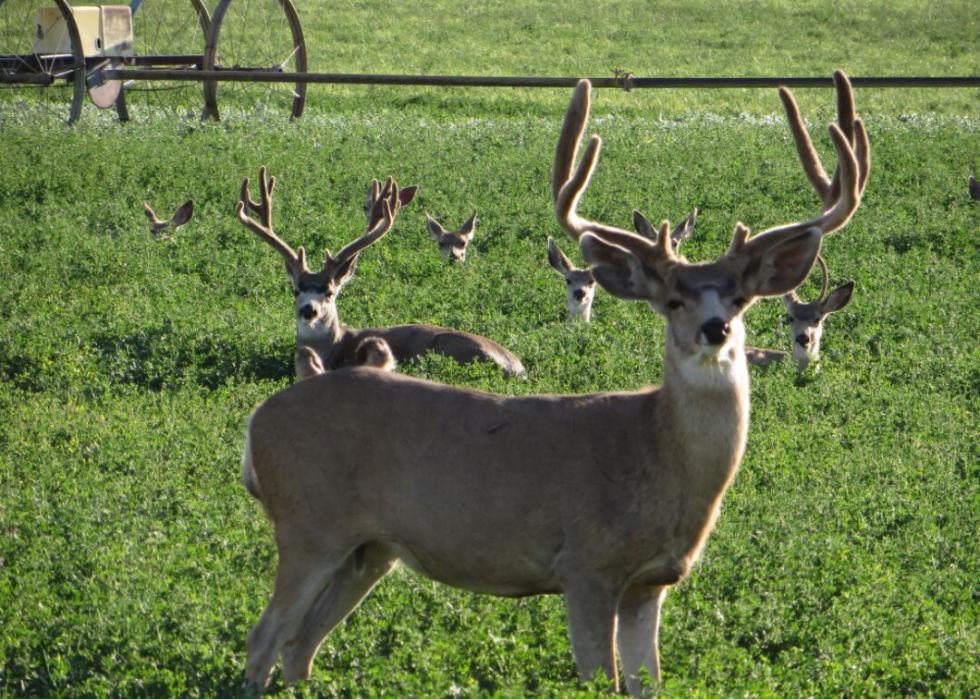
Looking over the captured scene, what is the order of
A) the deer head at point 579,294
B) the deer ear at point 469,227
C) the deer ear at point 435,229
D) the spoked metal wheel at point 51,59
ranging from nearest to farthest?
the deer head at point 579,294, the deer ear at point 435,229, the deer ear at point 469,227, the spoked metal wheel at point 51,59

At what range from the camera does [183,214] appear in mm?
13641

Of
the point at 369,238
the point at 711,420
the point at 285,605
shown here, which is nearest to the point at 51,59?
the point at 369,238

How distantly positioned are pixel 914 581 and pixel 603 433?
1.96 meters

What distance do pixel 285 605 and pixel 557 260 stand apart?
24.3 feet

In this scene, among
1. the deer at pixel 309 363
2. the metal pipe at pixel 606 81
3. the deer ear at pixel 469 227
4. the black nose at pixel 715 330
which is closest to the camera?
the black nose at pixel 715 330

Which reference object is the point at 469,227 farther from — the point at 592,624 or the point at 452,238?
the point at 592,624

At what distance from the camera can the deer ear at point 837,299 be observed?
33.3 ft

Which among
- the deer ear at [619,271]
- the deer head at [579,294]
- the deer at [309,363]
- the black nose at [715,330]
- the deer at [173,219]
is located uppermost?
the deer ear at [619,271]

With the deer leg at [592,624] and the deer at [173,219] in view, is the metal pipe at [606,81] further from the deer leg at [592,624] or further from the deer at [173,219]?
the deer leg at [592,624]

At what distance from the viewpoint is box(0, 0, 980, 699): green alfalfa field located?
524 cm

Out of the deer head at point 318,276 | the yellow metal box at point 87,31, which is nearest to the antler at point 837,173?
the deer head at point 318,276

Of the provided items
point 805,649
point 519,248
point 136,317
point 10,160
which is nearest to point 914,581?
point 805,649

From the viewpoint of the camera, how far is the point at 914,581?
597 centimetres

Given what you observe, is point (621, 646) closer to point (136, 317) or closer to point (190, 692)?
point (190, 692)
